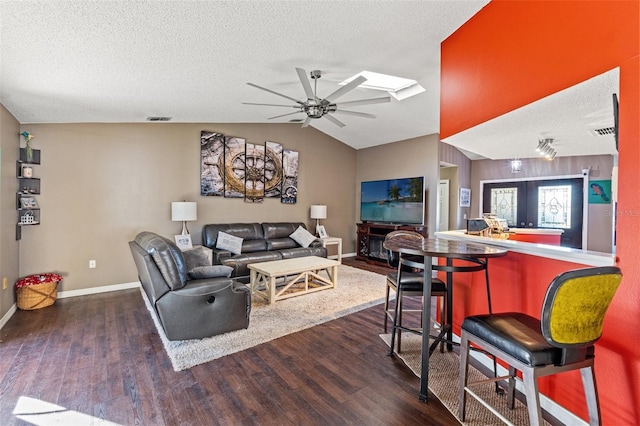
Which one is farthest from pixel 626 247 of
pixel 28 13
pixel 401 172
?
pixel 401 172

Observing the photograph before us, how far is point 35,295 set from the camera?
3363mm

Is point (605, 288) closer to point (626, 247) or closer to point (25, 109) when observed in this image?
point (626, 247)

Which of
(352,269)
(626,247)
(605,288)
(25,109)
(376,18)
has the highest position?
(376,18)

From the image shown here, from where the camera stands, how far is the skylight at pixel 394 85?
3.94 metres

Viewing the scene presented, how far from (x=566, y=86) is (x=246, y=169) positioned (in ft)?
15.9

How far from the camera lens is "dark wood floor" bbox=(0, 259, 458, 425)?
1.74 metres

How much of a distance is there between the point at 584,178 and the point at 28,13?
298 inches

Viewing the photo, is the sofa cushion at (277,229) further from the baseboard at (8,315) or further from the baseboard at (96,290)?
the baseboard at (8,315)

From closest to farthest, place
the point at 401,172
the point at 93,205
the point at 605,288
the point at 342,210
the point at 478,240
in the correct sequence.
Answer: the point at 605,288, the point at 478,240, the point at 93,205, the point at 401,172, the point at 342,210

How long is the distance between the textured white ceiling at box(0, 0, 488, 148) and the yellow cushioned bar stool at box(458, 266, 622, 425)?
2068 mm

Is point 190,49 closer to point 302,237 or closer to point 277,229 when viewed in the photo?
point 277,229

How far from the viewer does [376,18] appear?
2.26 meters

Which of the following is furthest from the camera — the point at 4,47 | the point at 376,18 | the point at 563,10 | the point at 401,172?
the point at 401,172

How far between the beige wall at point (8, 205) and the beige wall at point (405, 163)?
19.7 feet
